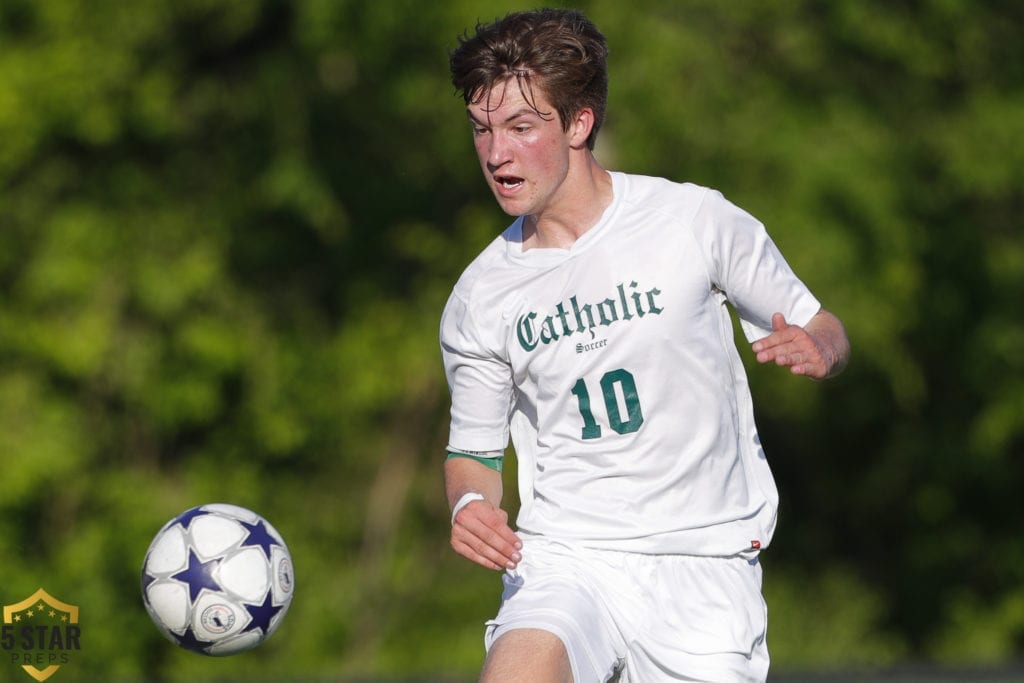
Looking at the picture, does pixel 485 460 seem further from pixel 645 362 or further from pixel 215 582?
pixel 215 582

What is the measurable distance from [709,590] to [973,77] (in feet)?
31.7

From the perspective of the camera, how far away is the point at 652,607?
352 centimetres

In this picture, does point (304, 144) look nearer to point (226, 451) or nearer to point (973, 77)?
point (226, 451)

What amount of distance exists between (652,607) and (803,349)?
697mm

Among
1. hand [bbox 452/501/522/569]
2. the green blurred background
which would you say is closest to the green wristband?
hand [bbox 452/501/522/569]

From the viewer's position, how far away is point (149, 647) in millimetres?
11695

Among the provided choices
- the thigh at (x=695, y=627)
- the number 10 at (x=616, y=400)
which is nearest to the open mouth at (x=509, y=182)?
the number 10 at (x=616, y=400)

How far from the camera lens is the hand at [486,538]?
3.31 metres

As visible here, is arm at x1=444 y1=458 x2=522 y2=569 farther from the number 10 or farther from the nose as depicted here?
the nose

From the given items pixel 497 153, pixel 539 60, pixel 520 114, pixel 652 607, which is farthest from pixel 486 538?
pixel 539 60

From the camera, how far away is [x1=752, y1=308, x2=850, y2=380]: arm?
334cm

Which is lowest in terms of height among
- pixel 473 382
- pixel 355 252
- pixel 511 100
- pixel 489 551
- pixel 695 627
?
pixel 695 627

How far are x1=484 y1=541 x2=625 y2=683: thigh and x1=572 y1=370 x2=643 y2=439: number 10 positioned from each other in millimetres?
321

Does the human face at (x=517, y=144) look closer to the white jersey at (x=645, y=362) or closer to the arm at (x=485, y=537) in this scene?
the white jersey at (x=645, y=362)
